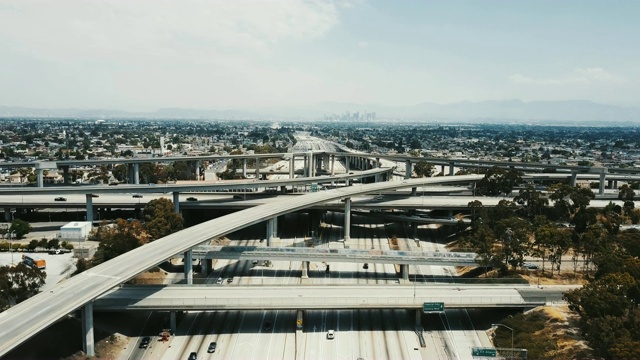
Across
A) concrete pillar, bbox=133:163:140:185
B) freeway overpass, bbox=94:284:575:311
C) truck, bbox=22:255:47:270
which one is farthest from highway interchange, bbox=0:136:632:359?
concrete pillar, bbox=133:163:140:185

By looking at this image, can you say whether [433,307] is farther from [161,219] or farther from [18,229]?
[18,229]

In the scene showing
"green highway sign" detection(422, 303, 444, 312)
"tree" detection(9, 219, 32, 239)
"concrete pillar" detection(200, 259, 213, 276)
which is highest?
"tree" detection(9, 219, 32, 239)

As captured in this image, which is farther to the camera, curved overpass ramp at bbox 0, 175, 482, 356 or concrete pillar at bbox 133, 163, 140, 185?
concrete pillar at bbox 133, 163, 140, 185

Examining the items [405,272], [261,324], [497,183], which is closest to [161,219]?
[261,324]

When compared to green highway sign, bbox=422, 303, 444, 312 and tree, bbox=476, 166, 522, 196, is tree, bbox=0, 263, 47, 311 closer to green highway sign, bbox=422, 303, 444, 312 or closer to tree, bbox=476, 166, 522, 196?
green highway sign, bbox=422, 303, 444, 312

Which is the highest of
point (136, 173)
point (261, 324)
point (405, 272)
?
point (136, 173)

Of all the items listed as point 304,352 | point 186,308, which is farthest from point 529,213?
point 186,308
